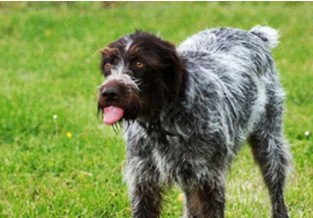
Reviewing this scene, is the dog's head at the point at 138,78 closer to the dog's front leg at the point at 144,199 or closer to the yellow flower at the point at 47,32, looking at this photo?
the dog's front leg at the point at 144,199

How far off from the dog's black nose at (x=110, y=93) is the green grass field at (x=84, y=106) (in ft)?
4.53

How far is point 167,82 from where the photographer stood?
12.9 feet

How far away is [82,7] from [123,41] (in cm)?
1085

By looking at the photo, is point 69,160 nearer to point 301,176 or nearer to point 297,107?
point 301,176

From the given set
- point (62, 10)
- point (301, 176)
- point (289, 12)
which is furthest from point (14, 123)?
point (289, 12)

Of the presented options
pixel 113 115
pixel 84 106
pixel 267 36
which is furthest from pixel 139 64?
pixel 84 106

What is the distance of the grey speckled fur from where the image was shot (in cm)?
422

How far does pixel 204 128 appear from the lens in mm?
4238

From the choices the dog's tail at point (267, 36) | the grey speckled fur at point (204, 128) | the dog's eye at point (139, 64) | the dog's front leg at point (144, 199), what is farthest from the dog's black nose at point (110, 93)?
the dog's tail at point (267, 36)

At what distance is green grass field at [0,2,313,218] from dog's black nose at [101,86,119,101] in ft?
4.53

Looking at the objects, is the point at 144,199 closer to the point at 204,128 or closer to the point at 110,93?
the point at 204,128

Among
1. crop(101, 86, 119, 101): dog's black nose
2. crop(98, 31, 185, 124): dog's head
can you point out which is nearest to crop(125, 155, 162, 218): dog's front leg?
crop(98, 31, 185, 124): dog's head

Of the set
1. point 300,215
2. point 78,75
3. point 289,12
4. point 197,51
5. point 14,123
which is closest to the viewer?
point 197,51

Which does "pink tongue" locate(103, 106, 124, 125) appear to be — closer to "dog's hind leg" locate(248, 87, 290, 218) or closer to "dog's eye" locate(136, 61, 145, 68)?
"dog's eye" locate(136, 61, 145, 68)
